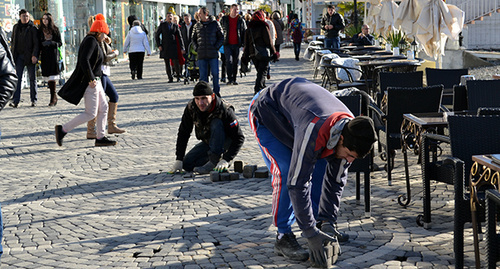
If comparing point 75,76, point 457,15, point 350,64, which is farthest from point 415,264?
point 457,15

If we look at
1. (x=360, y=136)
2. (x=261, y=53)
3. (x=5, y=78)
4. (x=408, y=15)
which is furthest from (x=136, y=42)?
(x=360, y=136)

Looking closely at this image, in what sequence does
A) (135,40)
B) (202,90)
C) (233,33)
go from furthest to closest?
(135,40) < (233,33) < (202,90)

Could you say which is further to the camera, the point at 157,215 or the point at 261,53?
the point at 261,53

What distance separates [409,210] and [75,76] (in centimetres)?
560

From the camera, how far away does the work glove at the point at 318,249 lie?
466 centimetres

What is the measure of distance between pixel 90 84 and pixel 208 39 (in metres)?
6.16

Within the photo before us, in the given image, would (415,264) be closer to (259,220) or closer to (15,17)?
(259,220)

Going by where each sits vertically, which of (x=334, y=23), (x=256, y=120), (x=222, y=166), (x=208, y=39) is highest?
(x=334, y=23)

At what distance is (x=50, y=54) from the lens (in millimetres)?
15680

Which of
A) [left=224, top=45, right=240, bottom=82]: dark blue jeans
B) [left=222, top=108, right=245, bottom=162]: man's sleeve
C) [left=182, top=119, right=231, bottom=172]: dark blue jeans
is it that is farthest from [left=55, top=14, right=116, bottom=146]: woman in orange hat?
[left=224, top=45, right=240, bottom=82]: dark blue jeans

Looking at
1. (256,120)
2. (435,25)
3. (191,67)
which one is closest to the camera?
(256,120)

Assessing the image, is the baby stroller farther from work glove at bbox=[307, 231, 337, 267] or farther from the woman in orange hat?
work glove at bbox=[307, 231, 337, 267]

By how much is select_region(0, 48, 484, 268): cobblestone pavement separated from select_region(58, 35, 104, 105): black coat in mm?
784

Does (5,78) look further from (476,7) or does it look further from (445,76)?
(476,7)
